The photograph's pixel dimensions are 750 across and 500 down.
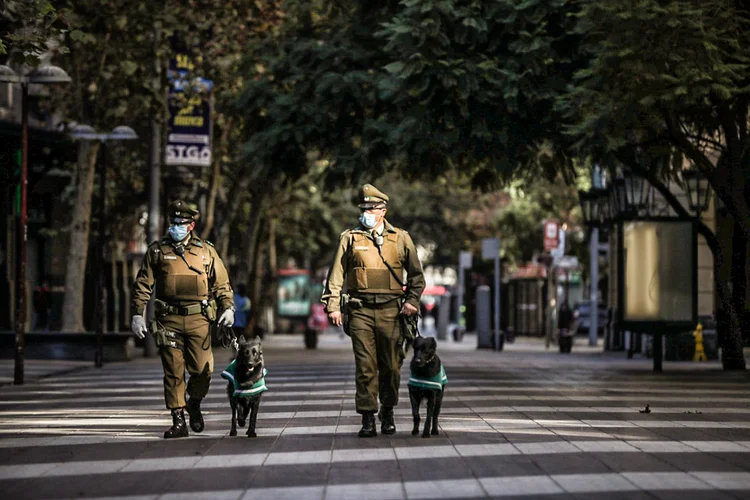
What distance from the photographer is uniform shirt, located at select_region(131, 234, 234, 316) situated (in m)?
11.3

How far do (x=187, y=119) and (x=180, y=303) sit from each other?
1973 centimetres

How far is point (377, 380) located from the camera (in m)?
11.4

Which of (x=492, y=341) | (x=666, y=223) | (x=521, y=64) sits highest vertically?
(x=521, y=64)

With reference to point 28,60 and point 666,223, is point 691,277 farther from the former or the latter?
point 28,60

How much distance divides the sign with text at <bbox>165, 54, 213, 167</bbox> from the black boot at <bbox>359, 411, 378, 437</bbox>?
1913 cm

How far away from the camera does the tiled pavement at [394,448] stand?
845 centimetres

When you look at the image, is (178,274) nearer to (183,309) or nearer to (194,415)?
(183,309)

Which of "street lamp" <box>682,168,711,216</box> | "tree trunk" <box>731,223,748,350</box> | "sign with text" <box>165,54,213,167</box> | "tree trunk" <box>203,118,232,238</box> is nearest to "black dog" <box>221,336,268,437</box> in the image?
"tree trunk" <box>731,223,748,350</box>

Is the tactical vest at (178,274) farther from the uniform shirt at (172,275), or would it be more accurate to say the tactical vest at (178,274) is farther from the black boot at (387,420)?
the black boot at (387,420)

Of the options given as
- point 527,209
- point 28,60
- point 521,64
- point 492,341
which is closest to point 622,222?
point 521,64

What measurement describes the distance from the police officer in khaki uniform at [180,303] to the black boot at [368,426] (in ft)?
4.04

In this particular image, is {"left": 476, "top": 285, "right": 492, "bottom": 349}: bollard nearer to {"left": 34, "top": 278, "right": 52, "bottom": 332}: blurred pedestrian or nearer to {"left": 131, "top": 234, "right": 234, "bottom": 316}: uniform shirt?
{"left": 34, "top": 278, "right": 52, "bottom": 332}: blurred pedestrian

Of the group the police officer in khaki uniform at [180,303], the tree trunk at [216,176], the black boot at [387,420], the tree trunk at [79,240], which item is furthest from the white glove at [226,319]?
the tree trunk at [216,176]

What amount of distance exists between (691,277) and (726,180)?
2647 mm
